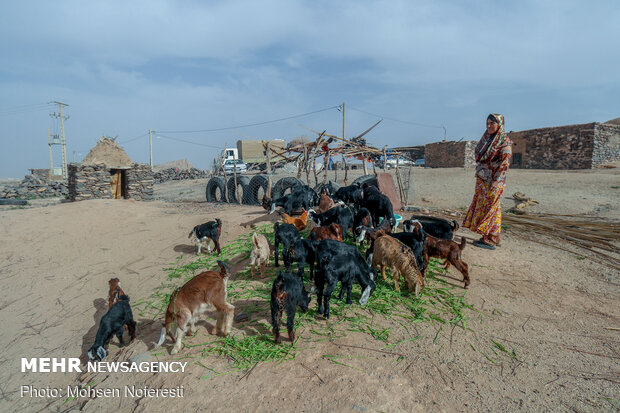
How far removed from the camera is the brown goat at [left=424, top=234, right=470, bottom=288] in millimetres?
5238

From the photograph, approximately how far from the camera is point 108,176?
60.3ft

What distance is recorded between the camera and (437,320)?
14.2ft

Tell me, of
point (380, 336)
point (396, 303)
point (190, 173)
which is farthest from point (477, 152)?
point (190, 173)

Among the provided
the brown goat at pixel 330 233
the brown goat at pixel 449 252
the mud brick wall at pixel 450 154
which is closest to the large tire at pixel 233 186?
the brown goat at pixel 330 233

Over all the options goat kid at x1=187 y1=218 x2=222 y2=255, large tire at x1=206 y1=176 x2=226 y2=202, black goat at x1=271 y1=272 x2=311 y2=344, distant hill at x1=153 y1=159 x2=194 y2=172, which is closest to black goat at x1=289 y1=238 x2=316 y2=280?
black goat at x1=271 y1=272 x2=311 y2=344

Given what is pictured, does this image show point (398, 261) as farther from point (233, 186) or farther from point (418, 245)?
point (233, 186)

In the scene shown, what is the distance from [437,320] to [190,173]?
38.9 metres

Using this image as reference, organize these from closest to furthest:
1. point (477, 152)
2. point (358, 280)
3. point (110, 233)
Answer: point (358, 280), point (477, 152), point (110, 233)

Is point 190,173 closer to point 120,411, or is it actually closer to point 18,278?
point 18,278

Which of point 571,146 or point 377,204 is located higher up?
point 571,146

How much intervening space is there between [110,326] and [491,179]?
763 centimetres

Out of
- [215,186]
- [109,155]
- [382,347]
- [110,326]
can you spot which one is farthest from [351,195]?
[109,155]

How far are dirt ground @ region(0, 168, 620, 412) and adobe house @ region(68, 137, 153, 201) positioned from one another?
1035cm

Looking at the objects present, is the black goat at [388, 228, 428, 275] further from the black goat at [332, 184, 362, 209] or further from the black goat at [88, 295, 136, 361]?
the black goat at [88, 295, 136, 361]
